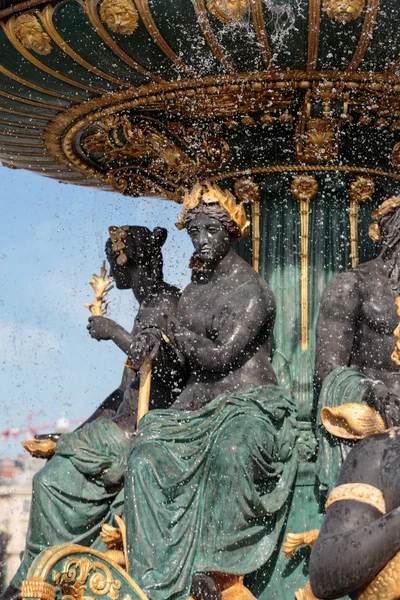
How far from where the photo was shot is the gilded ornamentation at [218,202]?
886 cm

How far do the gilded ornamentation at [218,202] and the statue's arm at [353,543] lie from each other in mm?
4098

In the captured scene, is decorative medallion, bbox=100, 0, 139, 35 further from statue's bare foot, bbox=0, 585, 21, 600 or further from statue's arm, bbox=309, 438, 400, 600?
statue's arm, bbox=309, 438, 400, 600

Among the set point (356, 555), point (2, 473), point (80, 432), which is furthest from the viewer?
point (2, 473)

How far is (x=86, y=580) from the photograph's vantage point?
7.58m

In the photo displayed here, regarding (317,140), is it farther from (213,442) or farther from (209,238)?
(213,442)

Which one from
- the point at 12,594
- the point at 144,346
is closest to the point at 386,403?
the point at 144,346

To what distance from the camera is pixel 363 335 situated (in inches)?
337

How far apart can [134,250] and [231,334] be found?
1.34 meters

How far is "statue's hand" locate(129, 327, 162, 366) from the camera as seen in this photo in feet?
27.7

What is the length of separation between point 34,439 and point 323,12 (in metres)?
3.29

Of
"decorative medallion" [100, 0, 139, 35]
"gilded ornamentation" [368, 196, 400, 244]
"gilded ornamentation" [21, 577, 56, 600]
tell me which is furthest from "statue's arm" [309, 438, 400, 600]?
"decorative medallion" [100, 0, 139, 35]

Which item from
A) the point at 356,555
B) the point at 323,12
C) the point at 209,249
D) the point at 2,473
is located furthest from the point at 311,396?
the point at 2,473

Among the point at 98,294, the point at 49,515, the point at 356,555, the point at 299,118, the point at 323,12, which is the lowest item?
the point at 49,515

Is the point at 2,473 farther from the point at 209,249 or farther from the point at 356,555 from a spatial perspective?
the point at 356,555
